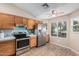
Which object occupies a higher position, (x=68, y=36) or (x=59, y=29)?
(x=59, y=29)

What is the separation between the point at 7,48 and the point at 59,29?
190cm

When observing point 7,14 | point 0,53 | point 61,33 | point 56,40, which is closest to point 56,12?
point 61,33

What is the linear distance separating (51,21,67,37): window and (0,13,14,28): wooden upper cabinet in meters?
1.72

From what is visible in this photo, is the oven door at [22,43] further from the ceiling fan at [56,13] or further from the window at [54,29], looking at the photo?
the ceiling fan at [56,13]

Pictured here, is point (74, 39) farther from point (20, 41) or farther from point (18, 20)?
point (18, 20)

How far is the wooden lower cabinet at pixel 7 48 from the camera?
130 inches

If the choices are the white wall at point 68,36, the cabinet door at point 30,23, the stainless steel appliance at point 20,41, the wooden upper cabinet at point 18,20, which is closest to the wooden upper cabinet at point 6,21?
the wooden upper cabinet at point 18,20

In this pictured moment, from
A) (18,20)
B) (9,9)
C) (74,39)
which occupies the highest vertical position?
(9,9)

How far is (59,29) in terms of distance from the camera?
3.31 m

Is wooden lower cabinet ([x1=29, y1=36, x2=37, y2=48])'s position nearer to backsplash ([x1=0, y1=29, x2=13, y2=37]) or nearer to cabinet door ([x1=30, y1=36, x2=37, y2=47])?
cabinet door ([x1=30, y1=36, x2=37, y2=47])

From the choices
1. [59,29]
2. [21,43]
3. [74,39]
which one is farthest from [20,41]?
[74,39]

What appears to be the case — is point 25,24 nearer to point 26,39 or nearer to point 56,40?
point 26,39

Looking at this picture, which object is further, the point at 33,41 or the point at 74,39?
the point at 33,41

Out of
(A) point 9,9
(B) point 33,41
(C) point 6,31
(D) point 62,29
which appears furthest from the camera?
(B) point 33,41
